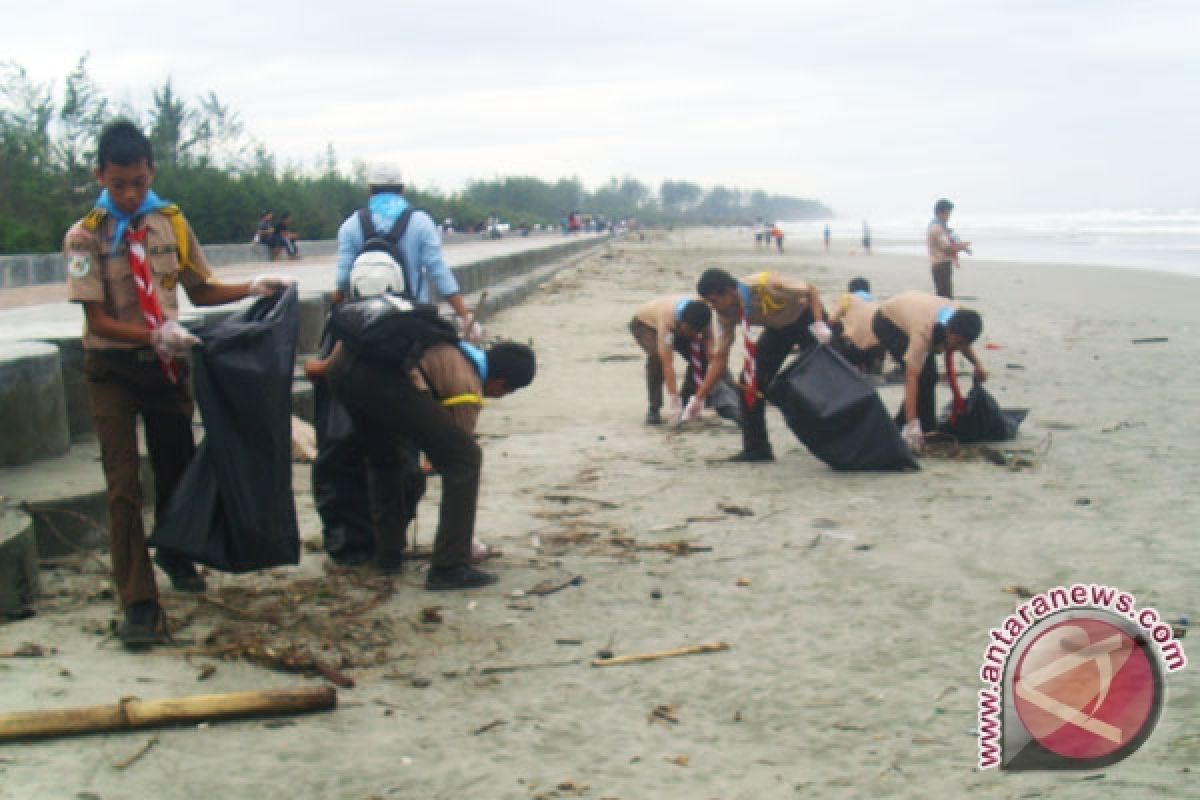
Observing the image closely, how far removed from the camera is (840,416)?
24.5ft

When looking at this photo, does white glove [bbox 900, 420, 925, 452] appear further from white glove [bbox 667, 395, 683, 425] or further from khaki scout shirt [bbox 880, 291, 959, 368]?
white glove [bbox 667, 395, 683, 425]

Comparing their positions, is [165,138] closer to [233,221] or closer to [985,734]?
[233,221]

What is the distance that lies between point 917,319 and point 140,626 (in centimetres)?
534

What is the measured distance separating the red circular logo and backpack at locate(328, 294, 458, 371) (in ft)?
8.12

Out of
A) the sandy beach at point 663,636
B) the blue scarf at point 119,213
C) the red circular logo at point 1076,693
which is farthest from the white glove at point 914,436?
the blue scarf at point 119,213

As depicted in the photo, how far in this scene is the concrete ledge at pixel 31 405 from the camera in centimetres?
561

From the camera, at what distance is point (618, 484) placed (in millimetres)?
7250

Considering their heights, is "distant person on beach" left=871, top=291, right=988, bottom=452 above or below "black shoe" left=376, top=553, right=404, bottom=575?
above

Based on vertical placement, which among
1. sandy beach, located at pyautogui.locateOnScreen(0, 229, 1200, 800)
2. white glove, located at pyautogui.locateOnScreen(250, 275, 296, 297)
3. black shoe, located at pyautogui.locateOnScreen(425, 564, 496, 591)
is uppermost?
white glove, located at pyautogui.locateOnScreen(250, 275, 296, 297)

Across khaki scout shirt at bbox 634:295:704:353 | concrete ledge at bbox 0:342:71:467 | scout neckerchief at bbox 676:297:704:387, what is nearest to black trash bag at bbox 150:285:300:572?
concrete ledge at bbox 0:342:71:467

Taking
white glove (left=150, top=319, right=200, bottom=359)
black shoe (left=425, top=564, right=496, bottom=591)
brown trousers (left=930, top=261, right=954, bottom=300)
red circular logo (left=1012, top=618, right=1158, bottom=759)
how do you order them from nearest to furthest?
red circular logo (left=1012, top=618, right=1158, bottom=759) < white glove (left=150, top=319, right=200, bottom=359) < black shoe (left=425, top=564, right=496, bottom=591) < brown trousers (left=930, top=261, right=954, bottom=300)

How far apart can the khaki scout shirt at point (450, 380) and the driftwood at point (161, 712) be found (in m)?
1.42

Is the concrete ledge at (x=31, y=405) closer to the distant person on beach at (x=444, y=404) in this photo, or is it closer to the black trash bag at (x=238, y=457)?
the distant person on beach at (x=444, y=404)

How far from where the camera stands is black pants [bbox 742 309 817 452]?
791 centimetres
